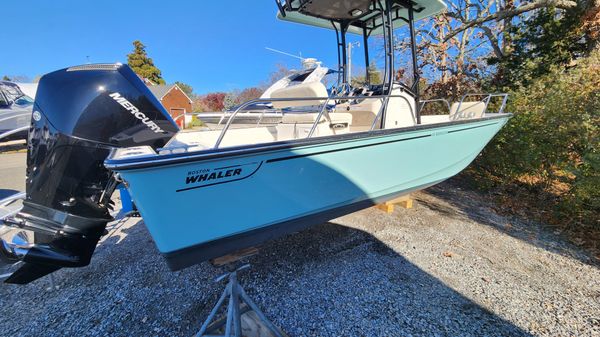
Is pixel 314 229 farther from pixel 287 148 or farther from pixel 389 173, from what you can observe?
pixel 287 148

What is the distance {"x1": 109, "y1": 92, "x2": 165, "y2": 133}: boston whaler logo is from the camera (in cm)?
193

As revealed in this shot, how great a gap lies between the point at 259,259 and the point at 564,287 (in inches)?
111

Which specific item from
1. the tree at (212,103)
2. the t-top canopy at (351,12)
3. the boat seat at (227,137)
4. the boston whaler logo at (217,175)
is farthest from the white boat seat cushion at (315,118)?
the tree at (212,103)

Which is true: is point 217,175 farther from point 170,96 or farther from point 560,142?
point 170,96

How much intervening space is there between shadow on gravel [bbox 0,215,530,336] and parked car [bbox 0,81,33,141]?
687 centimetres

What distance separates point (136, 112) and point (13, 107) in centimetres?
927

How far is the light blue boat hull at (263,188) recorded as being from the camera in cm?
160

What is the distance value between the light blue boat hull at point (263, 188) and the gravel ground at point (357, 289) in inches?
25.7

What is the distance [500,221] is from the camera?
373cm

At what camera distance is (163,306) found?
225 centimetres

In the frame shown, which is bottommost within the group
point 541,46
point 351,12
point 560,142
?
point 560,142

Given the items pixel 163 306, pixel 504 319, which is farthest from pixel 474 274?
pixel 163 306

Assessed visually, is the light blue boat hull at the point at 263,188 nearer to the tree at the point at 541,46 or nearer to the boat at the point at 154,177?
the boat at the point at 154,177

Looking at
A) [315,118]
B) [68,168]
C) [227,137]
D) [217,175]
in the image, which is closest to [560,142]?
[315,118]
